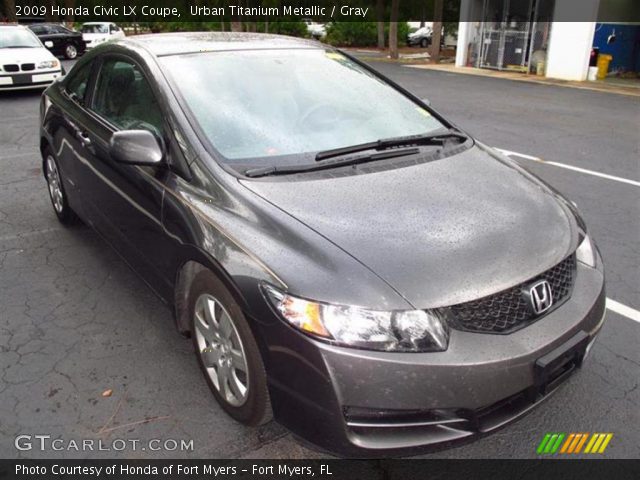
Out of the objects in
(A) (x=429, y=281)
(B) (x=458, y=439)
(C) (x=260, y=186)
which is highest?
(C) (x=260, y=186)

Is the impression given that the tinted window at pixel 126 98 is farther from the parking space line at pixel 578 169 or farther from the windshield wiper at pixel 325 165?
the parking space line at pixel 578 169

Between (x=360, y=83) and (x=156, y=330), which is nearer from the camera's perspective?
(x=156, y=330)

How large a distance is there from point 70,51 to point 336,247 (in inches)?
889

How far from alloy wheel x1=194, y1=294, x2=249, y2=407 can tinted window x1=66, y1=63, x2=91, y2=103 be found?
2205 mm

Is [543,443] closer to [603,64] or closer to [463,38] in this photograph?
[603,64]

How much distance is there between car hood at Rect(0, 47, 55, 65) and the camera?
36.6ft

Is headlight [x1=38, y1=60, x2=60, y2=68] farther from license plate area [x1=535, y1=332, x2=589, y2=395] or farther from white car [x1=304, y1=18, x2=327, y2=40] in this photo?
Result: white car [x1=304, y1=18, x2=327, y2=40]

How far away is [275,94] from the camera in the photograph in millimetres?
3076

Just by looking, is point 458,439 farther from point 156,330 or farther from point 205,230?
point 156,330

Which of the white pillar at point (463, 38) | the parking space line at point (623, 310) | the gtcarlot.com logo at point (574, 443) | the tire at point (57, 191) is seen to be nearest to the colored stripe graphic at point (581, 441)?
the gtcarlot.com logo at point (574, 443)

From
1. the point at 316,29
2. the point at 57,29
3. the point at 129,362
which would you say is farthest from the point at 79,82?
the point at 316,29

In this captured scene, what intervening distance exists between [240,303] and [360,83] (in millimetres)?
1871

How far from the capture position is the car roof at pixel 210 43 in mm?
3238

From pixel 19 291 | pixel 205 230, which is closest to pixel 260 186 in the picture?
pixel 205 230
